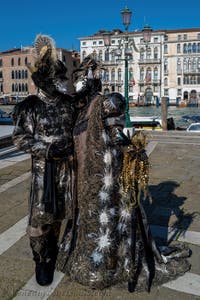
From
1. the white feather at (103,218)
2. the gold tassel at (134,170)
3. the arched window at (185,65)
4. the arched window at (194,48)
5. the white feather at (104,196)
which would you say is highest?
the arched window at (194,48)

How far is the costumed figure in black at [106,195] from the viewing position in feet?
6.66

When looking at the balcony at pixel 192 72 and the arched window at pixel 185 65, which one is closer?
the balcony at pixel 192 72

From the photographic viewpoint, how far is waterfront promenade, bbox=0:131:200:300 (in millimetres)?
2291

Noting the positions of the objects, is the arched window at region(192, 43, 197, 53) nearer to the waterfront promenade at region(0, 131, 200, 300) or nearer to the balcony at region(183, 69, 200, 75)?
the balcony at region(183, 69, 200, 75)

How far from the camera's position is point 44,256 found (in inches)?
94.4

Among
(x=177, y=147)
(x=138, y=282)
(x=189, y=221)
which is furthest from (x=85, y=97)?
(x=177, y=147)

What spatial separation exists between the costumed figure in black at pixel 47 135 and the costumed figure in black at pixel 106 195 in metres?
0.09

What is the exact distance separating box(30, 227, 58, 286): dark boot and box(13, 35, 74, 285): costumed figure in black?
0.30ft

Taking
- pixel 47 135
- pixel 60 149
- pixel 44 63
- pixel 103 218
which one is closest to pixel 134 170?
pixel 103 218

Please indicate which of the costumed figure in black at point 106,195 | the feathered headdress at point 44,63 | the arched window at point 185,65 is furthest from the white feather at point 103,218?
the arched window at point 185,65

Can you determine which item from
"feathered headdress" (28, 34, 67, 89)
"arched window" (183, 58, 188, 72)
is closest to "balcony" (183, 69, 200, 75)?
"arched window" (183, 58, 188, 72)

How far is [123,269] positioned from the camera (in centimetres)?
216

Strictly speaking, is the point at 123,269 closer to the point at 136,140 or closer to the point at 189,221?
the point at 136,140

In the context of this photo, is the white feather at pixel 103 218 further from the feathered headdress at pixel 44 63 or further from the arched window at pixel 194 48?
the arched window at pixel 194 48
